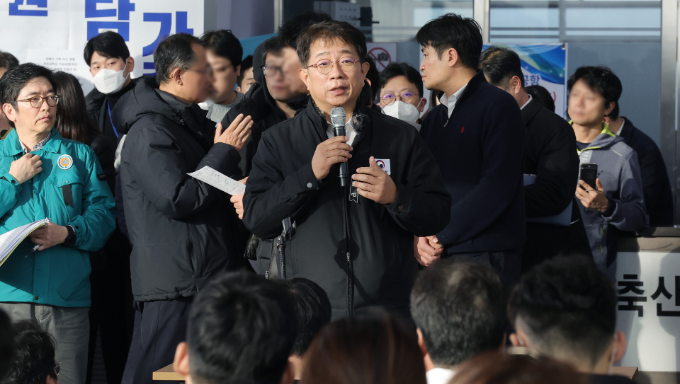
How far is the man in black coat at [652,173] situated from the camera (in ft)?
17.3

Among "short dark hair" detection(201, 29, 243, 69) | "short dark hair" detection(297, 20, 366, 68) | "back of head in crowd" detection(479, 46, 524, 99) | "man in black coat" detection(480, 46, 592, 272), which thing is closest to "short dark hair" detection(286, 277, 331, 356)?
"short dark hair" detection(297, 20, 366, 68)

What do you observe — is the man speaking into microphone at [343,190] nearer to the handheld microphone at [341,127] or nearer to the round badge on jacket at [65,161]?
the handheld microphone at [341,127]

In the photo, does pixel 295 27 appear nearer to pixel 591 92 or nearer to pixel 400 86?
pixel 400 86

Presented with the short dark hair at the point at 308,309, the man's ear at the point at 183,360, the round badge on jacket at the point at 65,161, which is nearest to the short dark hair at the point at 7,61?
the round badge on jacket at the point at 65,161

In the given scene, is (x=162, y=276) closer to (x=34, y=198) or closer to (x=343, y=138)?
(x=34, y=198)

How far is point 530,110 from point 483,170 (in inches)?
35.3

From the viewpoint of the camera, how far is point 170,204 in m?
3.31

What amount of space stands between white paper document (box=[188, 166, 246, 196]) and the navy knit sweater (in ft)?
3.24

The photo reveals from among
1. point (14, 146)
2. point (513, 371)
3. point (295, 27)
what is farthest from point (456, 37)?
point (513, 371)

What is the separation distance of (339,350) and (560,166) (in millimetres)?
2981

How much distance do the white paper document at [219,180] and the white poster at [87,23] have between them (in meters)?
2.96

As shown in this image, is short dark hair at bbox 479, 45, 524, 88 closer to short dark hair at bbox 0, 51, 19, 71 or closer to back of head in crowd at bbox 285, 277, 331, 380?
back of head in crowd at bbox 285, 277, 331, 380

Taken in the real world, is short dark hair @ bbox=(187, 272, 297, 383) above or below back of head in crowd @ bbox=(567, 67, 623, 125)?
below

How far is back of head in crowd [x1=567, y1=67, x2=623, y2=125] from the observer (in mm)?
4773
